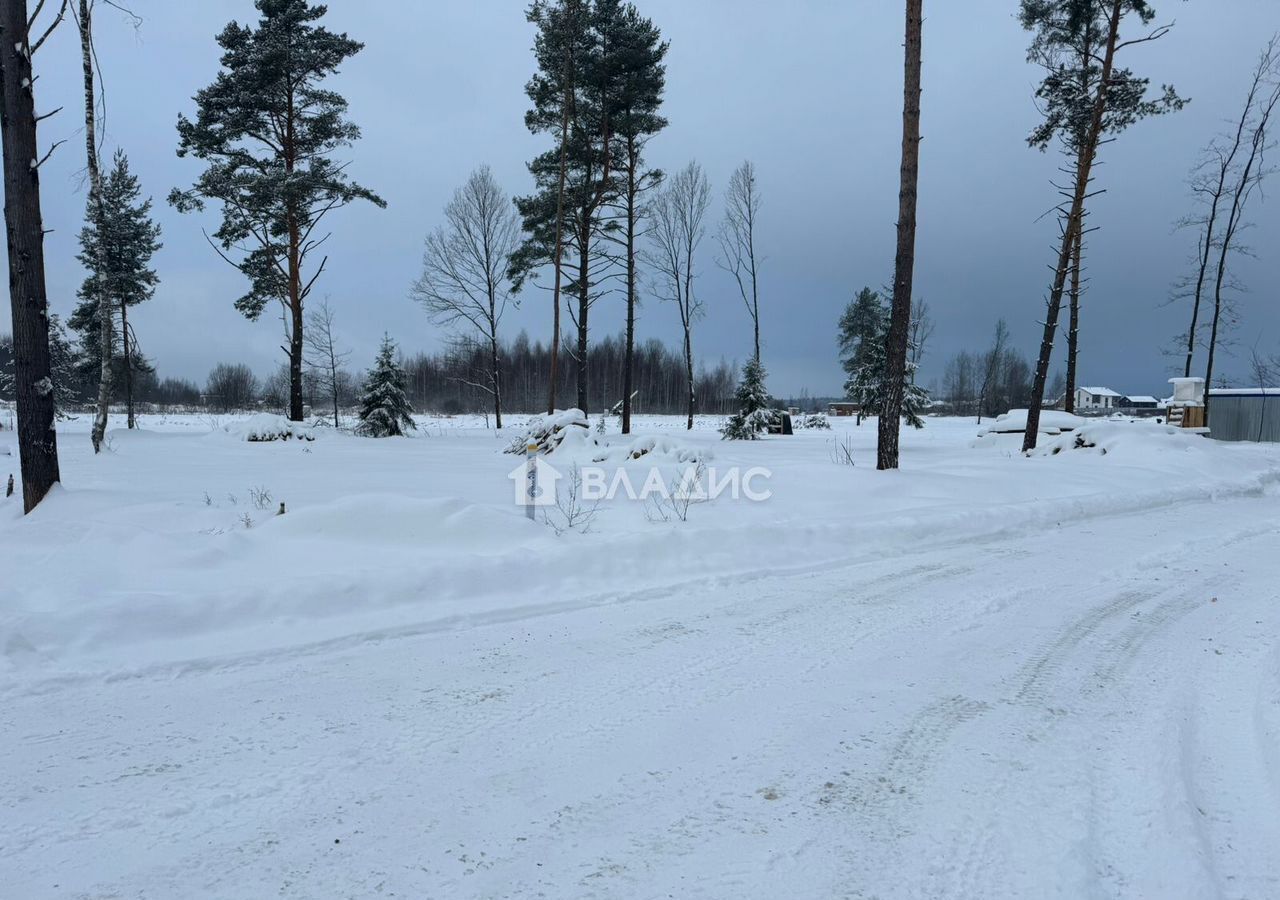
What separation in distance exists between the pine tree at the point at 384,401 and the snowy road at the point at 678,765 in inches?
809

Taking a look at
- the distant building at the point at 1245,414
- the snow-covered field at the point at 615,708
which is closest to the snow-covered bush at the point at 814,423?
the distant building at the point at 1245,414

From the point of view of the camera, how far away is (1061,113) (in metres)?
15.2

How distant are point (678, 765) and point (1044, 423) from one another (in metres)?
19.8

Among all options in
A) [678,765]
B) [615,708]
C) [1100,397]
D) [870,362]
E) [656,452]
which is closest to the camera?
[678,765]

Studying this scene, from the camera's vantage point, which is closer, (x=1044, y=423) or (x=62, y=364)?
(x=1044, y=423)

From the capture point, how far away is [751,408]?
75.2 feet

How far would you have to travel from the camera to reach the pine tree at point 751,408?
22438 millimetres

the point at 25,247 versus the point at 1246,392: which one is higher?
the point at 25,247

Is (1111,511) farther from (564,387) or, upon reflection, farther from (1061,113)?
(564,387)

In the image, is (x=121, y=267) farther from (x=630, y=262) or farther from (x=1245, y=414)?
(x=1245, y=414)

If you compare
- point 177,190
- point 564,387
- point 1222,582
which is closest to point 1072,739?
point 1222,582

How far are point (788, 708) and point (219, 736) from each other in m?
2.53

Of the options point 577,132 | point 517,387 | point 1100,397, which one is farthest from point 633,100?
point 1100,397

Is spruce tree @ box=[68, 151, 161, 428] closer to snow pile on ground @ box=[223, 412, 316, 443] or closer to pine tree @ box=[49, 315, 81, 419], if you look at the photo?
pine tree @ box=[49, 315, 81, 419]
